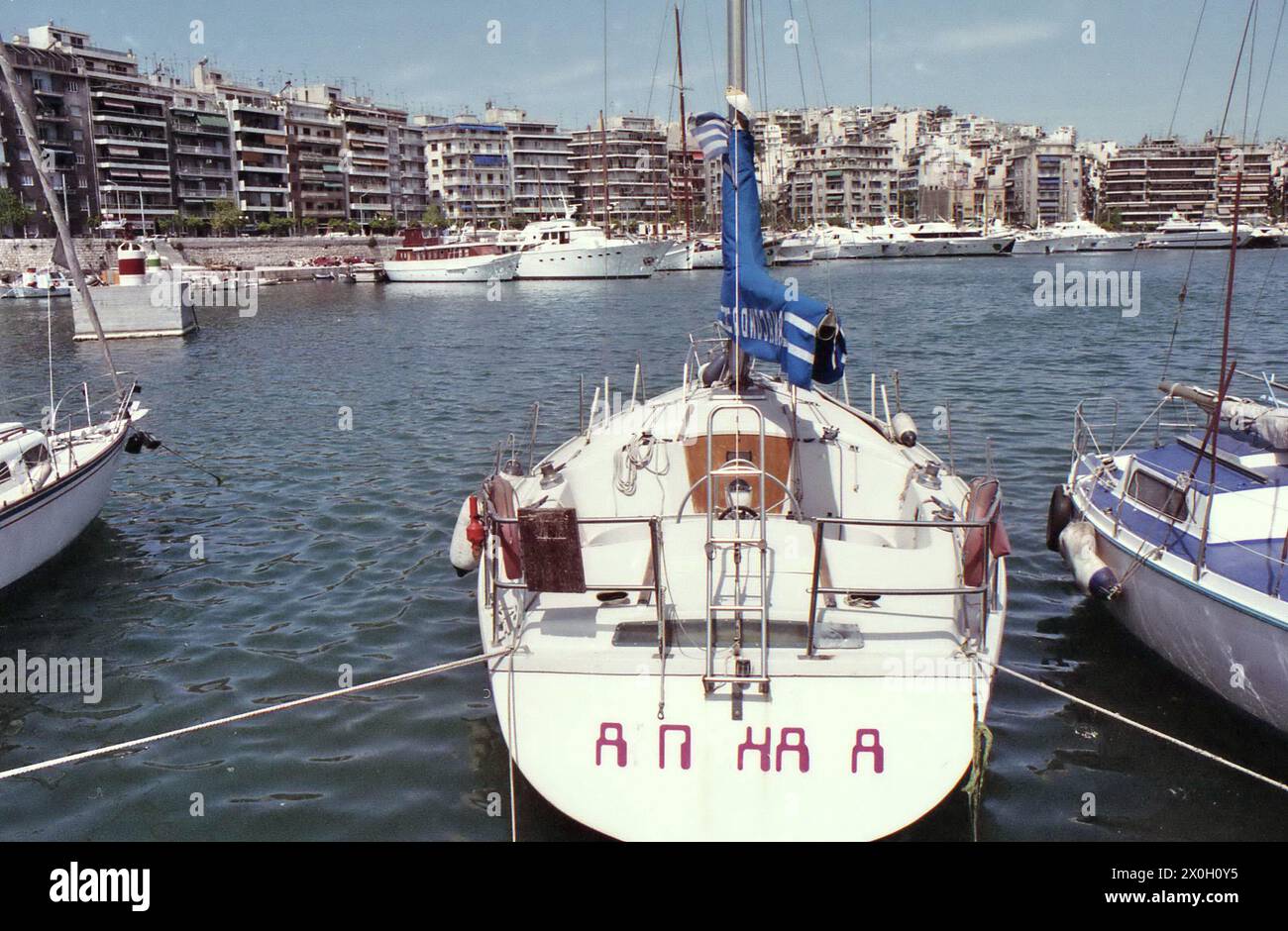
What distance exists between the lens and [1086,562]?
989 cm

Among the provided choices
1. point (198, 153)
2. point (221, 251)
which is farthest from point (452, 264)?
point (198, 153)

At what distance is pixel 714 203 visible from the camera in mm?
146500

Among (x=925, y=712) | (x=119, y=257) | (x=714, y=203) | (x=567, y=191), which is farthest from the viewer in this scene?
(x=567, y=191)

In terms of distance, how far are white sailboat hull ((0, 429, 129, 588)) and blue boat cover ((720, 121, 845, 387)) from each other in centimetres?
804

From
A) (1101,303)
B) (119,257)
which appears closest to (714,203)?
(1101,303)

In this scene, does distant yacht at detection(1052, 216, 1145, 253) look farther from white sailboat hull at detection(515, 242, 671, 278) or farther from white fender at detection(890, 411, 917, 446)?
white fender at detection(890, 411, 917, 446)

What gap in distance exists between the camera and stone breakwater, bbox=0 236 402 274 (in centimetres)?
8400

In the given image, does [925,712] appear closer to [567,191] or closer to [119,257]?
[119,257]

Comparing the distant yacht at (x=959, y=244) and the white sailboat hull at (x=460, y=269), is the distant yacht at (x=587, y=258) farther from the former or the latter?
the distant yacht at (x=959, y=244)

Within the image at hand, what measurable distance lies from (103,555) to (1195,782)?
1238cm

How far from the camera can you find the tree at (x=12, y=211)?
87.8 m

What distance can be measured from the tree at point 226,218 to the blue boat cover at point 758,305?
102 metres

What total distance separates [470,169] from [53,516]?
458 ft
